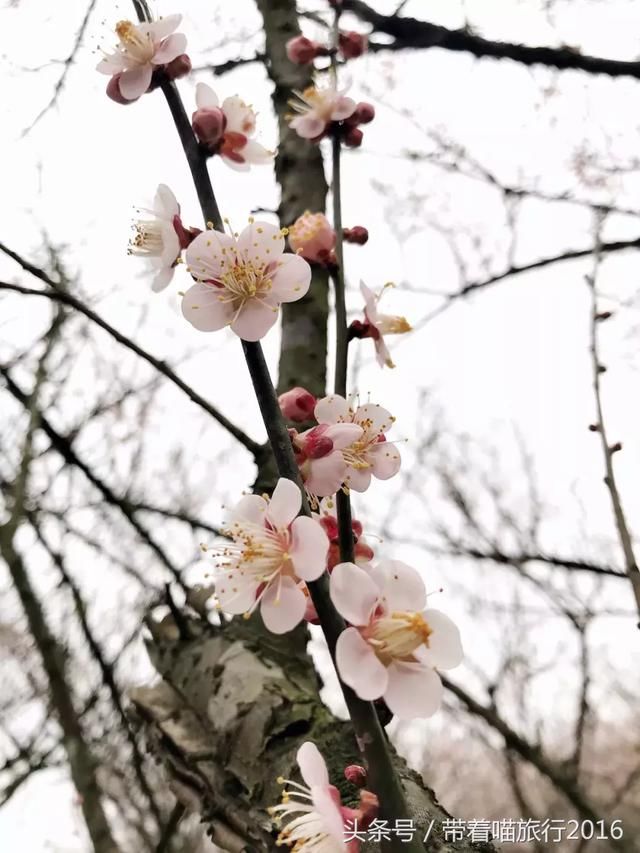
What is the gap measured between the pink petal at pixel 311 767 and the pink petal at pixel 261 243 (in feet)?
1.39

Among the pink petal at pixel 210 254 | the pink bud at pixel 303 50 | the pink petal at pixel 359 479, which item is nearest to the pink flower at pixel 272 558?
the pink petal at pixel 359 479

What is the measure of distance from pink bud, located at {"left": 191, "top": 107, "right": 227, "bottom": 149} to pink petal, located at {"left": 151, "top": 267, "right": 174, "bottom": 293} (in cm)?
14

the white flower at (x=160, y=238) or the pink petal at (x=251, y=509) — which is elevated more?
the white flower at (x=160, y=238)

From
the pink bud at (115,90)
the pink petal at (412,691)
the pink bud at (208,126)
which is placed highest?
the pink bud at (115,90)

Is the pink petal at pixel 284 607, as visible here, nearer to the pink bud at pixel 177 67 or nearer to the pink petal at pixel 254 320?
the pink petal at pixel 254 320

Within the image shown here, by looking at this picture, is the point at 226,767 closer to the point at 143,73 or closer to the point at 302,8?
the point at 143,73

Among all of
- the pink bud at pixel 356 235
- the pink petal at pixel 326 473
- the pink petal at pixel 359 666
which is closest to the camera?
the pink petal at pixel 359 666

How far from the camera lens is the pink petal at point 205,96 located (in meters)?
0.73

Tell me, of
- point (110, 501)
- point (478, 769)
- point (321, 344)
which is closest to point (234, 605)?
point (321, 344)

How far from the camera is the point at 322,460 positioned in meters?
0.55

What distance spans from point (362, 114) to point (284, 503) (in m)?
0.76

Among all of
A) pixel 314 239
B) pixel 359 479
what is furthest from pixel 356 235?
pixel 359 479

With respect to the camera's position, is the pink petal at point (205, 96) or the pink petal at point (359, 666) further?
the pink petal at point (205, 96)

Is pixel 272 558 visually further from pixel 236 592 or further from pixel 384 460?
pixel 384 460
